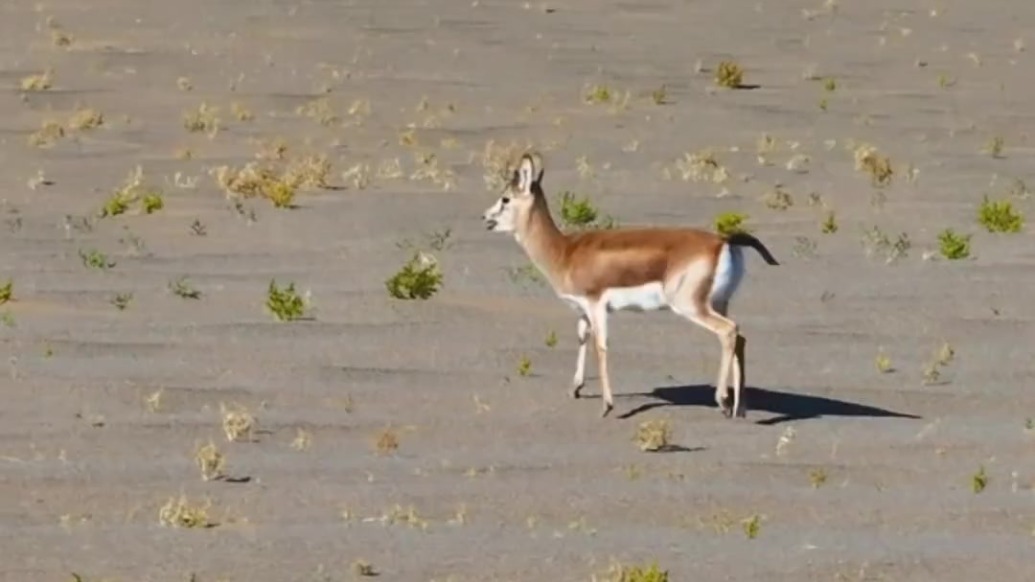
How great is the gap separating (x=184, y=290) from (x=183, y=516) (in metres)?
5.61

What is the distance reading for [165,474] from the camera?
8.84 metres

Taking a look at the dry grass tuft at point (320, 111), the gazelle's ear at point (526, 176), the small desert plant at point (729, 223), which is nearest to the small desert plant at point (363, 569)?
the gazelle's ear at point (526, 176)

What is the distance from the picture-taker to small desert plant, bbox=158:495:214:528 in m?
7.98

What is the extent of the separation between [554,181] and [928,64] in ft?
38.8

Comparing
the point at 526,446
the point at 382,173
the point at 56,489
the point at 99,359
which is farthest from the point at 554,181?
the point at 56,489

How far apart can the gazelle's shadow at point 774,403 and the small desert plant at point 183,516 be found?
8.48 feet

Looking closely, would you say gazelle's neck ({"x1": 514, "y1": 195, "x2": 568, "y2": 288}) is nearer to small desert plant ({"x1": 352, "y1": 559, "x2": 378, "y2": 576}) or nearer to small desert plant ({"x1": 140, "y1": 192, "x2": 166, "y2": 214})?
small desert plant ({"x1": 352, "y1": 559, "x2": 378, "y2": 576})

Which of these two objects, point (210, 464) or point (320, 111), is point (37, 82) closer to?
point (320, 111)

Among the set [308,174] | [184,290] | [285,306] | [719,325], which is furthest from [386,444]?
[308,174]

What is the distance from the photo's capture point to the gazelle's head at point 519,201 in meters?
11.0

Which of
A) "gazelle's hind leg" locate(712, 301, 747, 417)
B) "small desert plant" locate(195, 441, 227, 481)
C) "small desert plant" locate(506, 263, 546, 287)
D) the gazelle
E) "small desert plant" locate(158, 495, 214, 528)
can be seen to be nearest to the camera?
"small desert plant" locate(158, 495, 214, 528)

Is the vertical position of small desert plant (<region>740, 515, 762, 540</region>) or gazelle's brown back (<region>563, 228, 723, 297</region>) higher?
gazelle's brown back (<region>563, 228, 723, 297</region>)

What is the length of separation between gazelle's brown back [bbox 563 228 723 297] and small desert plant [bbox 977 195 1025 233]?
22.2ft

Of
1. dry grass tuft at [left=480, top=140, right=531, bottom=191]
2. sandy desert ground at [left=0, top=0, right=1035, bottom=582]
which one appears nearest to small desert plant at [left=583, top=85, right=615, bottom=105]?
sandy desert ground at [left=0, top=0, right=1035, bottom=582]
